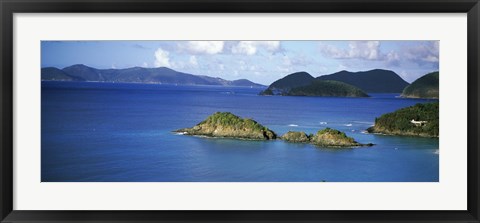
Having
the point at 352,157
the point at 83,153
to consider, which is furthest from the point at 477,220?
the point at 83,153

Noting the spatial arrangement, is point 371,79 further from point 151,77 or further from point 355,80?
point 151,77

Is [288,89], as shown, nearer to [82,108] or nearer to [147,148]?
[147,148]

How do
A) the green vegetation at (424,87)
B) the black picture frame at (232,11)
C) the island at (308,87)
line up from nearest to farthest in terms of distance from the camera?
the black picture frame at (232,11)
the green vegetation at (424,87)
the island at (308,87)

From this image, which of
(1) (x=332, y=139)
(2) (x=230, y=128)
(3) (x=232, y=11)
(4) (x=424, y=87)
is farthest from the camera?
(2) (x=230, y=128)

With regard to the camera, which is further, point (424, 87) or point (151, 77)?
point (151, 77)

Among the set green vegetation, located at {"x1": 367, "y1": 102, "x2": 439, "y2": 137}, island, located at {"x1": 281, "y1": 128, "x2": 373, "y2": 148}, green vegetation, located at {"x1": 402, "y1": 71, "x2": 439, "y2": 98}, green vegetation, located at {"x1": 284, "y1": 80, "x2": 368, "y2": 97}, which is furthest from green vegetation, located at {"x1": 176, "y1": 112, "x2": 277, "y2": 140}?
green vegetation, located at {"x1": 402, "y1": 71, "x2": 439, "y2": 98}

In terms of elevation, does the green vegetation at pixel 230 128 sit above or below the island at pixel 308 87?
below

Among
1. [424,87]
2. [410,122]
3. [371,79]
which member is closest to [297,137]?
[371,79]

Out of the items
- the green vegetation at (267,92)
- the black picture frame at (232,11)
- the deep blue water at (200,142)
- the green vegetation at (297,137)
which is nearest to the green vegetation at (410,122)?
the deep blue water at (200,142)

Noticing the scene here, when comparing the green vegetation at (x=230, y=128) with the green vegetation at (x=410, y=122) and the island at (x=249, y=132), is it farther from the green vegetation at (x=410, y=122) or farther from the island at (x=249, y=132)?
the green vegetation at (x=410, y=122)
